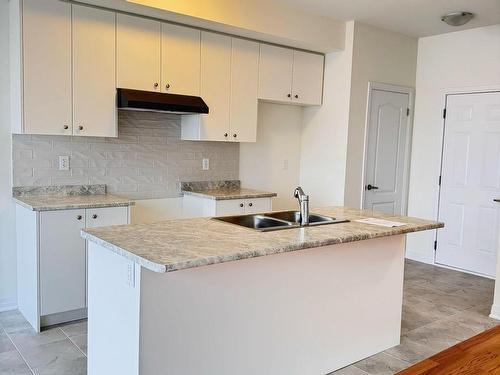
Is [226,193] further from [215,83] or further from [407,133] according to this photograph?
[407,133]

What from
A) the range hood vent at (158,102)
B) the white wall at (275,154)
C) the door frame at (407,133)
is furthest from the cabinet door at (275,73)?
the door frame at (407,133)

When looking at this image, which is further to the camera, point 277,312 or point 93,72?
point 93,72

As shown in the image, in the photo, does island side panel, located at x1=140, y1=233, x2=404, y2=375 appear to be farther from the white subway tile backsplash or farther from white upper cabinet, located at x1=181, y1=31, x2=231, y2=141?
the white subway tile backsplash

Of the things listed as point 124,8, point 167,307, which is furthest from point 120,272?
point 124,8

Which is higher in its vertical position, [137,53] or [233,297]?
[137,53]

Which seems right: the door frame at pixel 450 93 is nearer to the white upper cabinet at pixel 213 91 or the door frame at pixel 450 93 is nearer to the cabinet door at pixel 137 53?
the white upper cabinet at pixel 213 91

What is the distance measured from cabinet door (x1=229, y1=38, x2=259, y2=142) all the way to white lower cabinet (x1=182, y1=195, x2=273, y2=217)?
636mm

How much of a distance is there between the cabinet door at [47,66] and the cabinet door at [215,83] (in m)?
1.19

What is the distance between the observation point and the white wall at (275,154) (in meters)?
5.07

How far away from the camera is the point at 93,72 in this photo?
358 cm

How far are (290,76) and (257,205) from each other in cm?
143

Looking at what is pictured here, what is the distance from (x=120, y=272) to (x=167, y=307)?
0.92 ft

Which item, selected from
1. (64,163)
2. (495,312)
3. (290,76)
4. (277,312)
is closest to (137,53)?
(64,163)

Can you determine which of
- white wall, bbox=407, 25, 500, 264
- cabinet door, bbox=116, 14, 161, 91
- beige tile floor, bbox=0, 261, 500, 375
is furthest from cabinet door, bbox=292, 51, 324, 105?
beige tile floor, bbox=0, 261, 500, 375
